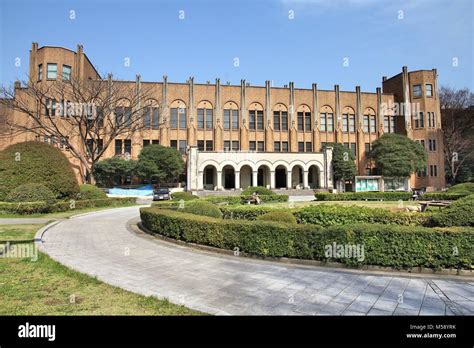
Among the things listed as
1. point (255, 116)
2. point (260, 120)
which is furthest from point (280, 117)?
point (255, 116)

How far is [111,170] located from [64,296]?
34682mm

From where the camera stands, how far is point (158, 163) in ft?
120

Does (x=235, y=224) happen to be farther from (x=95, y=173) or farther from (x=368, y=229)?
(x=95, y=173)

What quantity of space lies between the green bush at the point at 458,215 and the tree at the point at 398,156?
122 feet

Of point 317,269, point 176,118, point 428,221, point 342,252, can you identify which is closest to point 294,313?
point 317,269

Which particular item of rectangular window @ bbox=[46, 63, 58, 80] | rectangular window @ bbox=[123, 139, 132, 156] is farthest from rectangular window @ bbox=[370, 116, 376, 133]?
rectangular window @ bbox=[46, 63, 58, 80]

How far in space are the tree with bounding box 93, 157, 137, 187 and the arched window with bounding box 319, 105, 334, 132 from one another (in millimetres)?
32432

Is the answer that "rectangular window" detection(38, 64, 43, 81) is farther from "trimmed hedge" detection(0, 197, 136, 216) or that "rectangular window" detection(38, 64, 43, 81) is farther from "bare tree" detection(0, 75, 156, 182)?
"trimmed hedge" detection(0, 197, 136, 216)

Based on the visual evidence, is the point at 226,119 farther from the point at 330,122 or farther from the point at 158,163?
the point at 330,122

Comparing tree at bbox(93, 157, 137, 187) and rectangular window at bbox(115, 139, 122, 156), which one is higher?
rectangular window at bbox(115, 139, 122, 156)

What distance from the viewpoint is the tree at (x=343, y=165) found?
42.2 metres

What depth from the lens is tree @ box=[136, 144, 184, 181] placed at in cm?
3609

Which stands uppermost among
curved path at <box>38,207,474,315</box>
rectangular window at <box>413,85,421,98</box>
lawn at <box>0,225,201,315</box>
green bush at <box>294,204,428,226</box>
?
rectangular window at <box>413,85,421,98</box>
